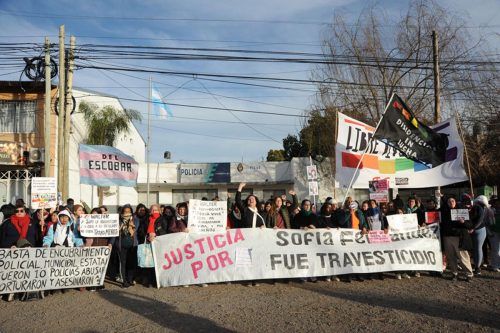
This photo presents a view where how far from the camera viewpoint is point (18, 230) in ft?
26.9

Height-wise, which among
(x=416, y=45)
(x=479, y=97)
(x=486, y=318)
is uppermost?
(x=416, y=45)

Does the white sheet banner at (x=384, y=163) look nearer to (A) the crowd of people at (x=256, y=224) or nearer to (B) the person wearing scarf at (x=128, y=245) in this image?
(A) the crowd of people at (x=256, y=224)

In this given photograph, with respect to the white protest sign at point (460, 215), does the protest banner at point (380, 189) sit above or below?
above

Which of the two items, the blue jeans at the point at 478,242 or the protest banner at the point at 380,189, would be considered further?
the protest banner at the point at 380,189

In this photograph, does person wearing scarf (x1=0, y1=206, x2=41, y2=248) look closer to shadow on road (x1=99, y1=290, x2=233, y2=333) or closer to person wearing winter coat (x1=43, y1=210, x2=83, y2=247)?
person wearing winter coat (x1=43, y1=210, x2=83, y2=247)

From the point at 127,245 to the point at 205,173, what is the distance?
22645 millimetres

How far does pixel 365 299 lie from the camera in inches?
294

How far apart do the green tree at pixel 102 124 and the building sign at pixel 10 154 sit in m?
4.96

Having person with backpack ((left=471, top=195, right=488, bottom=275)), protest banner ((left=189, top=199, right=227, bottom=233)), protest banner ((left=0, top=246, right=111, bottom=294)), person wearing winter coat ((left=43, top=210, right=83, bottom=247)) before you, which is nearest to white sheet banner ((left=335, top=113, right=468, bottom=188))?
person with backpack ((left=471, top=195, right=488, bottom=275))

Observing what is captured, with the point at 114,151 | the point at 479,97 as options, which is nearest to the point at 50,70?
the point at 114,151

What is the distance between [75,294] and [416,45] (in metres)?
17.7

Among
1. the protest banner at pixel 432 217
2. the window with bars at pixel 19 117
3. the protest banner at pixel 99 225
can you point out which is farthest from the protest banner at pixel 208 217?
the window with bars at pixel 19 117

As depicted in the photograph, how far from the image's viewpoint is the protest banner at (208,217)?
8.66 meters

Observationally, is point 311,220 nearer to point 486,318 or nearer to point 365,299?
point 365,299
